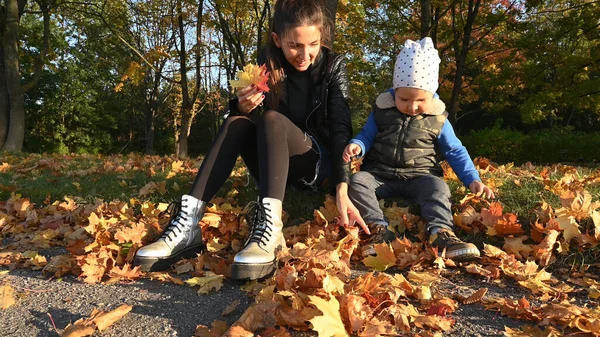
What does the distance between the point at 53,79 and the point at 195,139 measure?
9.07 meters

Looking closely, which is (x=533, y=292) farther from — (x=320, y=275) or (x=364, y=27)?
(x=364, y=27)

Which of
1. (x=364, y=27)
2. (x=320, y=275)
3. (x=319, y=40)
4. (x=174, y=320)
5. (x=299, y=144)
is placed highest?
(x=364, y=27)

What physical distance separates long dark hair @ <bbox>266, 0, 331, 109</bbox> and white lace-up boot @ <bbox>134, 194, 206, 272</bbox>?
89cm

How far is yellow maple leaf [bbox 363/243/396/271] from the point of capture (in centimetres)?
226

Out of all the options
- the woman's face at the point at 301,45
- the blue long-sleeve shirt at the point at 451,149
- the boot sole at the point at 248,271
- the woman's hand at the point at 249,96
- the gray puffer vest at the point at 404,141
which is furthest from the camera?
the gray puffer vest at the point at 404,141

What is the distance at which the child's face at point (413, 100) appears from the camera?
8.95 feet

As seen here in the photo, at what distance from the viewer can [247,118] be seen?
101 inches

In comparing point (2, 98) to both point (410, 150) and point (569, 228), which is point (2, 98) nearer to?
point (410, 150)

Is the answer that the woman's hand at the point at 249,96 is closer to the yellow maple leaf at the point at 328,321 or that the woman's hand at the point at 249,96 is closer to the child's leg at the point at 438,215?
the child's leg at the point at 438,215

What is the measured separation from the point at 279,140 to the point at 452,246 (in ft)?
3.53

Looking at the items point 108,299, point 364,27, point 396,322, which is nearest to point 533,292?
point 396,322

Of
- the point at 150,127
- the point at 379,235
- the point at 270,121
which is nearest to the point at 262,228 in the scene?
the point at 270,121

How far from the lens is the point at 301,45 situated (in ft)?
8.62

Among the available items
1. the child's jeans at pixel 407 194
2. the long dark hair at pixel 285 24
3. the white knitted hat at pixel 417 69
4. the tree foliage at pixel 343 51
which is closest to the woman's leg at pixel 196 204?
the long dark hair at pixel 285 24
